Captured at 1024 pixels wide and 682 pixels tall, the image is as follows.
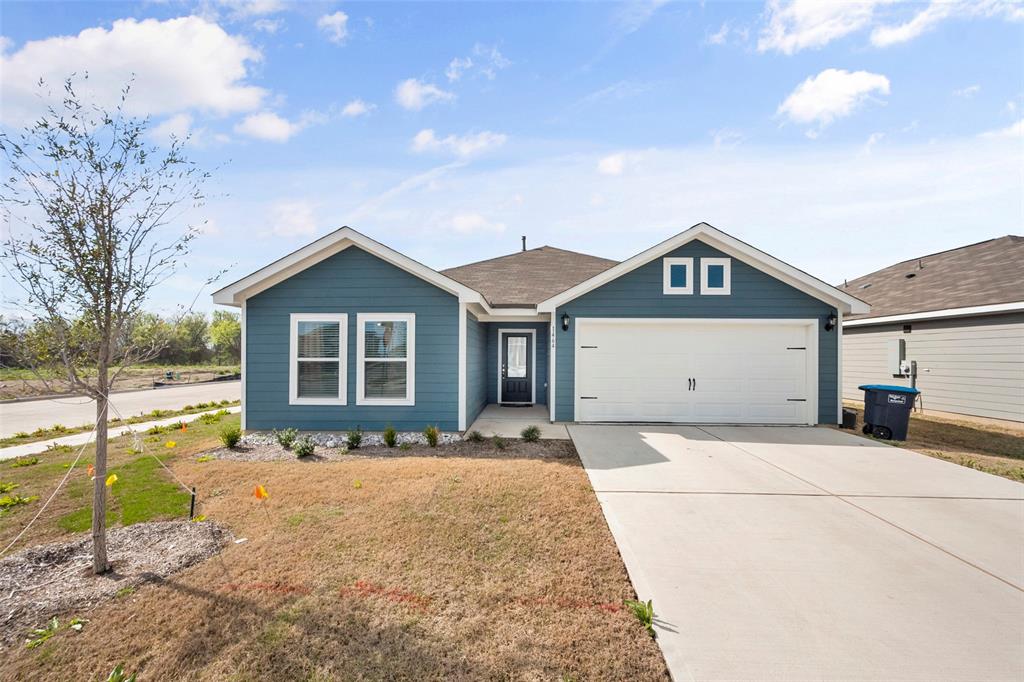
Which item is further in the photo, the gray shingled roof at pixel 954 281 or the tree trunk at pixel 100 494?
the gray shingled roof at pixel 954 281

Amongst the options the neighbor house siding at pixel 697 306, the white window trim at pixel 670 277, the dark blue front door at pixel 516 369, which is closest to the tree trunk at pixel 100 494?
the neighbor house siding at pixel 697 306

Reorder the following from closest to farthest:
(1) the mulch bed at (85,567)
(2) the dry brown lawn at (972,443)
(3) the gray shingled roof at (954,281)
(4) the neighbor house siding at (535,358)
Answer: (1) the mulch bed at (85,567)
(2) the dry brown lawn at (972,443)
(3) the gray shingled roof at (954,281)
(4) the neighbor house siding at (535,358)

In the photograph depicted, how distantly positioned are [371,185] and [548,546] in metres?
10.0

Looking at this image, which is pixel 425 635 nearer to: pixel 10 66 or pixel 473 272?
pixel 10 66

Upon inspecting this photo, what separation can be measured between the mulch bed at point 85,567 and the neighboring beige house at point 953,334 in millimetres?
15631

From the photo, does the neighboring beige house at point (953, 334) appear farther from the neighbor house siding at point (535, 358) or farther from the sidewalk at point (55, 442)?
the sidewalk at point (55, 442)

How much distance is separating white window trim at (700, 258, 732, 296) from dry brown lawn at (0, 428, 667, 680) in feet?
21.6

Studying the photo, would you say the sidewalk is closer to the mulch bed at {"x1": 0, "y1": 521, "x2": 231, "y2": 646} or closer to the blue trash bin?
the mulch bed at {"x1": 0, "y1": 521, "x2": 231, "y2": 646}

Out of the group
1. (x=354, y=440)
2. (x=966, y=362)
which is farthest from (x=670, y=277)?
(x=966, y=362)

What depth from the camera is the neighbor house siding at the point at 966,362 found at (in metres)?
10.1

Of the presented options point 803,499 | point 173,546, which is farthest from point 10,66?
point 803,499

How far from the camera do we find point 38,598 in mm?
3000

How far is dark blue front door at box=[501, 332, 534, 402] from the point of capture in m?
12.6

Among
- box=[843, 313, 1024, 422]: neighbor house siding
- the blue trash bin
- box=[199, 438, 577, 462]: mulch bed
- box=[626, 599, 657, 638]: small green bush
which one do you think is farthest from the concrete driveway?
box=[843, 313, 1024, 422]: neighbor house siding
